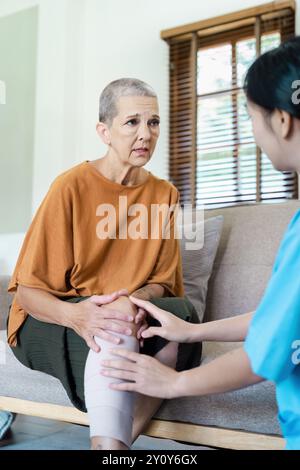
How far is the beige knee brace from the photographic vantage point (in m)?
0.97

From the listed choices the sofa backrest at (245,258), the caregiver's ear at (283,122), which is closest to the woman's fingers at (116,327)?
the caregiver's ear at (283,122)

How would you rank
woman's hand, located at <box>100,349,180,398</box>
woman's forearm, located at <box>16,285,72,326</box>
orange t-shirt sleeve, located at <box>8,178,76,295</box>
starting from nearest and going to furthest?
woman's hand, located at <box>100,349,180,398</box> → woman's forearm, located at <box>16,285,72,326</box> → orange t-shirt sleeve, located at <box>8,178,76,295</box>

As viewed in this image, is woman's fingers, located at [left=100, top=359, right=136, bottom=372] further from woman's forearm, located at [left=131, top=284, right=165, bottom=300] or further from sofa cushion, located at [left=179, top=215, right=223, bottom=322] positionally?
sofa cushion, located at [left=179, top=215, right=223, bottom=322]

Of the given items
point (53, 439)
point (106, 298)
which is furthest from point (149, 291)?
point (53, 439)

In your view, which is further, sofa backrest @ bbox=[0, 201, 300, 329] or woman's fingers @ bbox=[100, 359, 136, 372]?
sofa backrest @ bbox=[0, 201, 300, 329]

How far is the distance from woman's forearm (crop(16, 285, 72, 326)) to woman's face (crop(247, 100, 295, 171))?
564 millimetres

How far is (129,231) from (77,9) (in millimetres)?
2714

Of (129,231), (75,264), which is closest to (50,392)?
(75,264)

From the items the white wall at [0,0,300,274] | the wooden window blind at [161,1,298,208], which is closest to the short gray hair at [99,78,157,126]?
the wooden window blind at [161,1,298,208]

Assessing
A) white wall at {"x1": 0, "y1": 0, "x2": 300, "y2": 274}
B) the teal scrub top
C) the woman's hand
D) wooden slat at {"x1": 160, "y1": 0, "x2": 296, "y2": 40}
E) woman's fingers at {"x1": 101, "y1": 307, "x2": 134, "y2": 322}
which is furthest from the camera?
white wall at {"x1": 0, "y1": 0, "x2": 300, "y2": 274}

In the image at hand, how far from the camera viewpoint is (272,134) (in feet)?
2.68

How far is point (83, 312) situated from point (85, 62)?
9.50 ft

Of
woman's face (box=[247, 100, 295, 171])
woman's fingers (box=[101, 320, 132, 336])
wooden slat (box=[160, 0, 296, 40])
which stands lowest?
woman's fingers (box=[101, 320, 132, 336])

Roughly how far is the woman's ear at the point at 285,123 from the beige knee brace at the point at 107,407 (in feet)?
1.62
